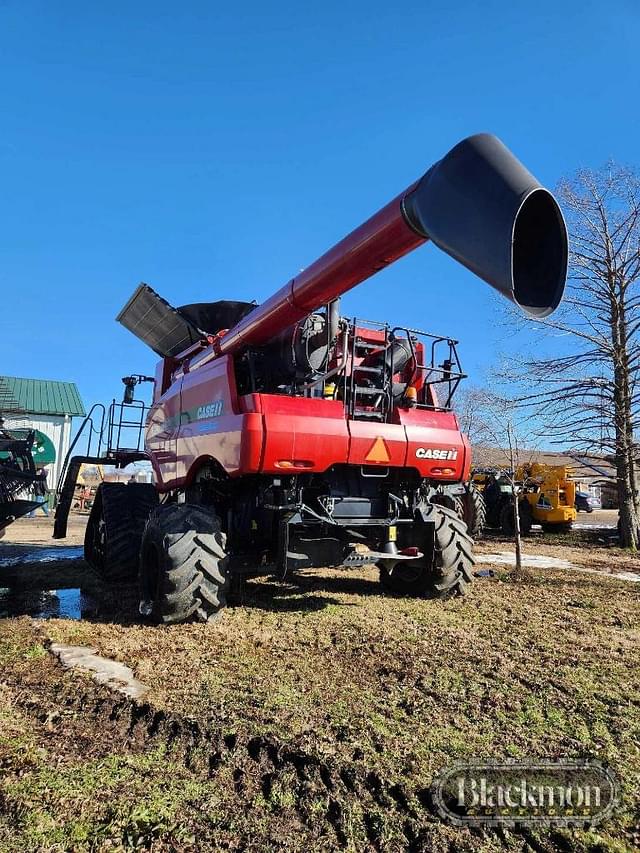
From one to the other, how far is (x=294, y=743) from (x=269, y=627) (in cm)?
240

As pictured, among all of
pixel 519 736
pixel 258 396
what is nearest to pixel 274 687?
pixel 519 736

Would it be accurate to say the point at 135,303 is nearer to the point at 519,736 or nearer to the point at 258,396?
the point at 258,396

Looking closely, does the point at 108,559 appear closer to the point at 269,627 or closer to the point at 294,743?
the point at 269,627

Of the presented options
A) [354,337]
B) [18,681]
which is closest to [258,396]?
[354,337]

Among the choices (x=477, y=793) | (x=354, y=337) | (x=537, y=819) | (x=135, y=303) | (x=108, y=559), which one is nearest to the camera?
(x=537, y=819)

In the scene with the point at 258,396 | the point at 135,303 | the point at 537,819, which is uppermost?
the point at 135,303

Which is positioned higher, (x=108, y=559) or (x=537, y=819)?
(x=108, y=559)

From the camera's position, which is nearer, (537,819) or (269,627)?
(537,819)

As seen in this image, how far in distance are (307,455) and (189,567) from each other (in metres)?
1.41

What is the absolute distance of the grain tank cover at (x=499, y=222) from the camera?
2.83 metres

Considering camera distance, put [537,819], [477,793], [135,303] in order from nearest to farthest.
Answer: [537,819], [477,793], [135,303]

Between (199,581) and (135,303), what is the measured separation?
14.6ft

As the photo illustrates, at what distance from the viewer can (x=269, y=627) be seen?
5355mm

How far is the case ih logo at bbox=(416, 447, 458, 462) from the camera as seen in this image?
603 centimetres
